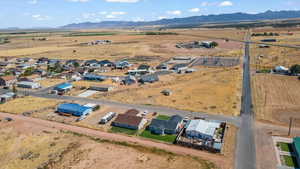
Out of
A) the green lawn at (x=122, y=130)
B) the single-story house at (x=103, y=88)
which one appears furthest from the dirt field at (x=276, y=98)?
the single-story house at (x=103, y=88)

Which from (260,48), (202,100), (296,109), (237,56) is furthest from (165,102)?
(260,48)

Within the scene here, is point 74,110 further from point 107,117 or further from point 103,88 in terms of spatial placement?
point 103,88

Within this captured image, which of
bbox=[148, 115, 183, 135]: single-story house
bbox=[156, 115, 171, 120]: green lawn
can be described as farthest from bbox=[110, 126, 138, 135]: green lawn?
bbox=[156, 115, 171, 120]: green lawn

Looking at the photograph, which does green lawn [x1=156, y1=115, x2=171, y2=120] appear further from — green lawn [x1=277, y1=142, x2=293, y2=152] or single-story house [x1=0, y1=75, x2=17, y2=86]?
single-story house [x1=0, y1=75, x2=17, y2=86]

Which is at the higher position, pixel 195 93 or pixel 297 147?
pixel 195 93

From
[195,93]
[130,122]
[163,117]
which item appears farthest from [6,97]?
[195,93]

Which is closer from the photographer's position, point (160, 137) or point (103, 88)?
point (160, 137)
